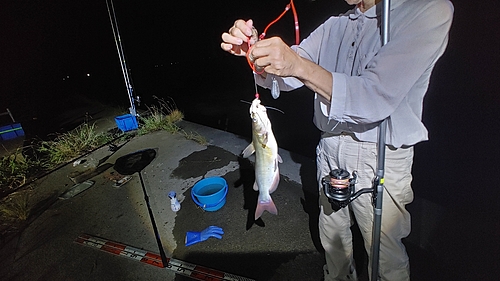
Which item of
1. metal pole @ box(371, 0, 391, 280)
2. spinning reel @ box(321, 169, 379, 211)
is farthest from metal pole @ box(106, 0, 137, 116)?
metal pole @ box(371, 0, 391, 280)

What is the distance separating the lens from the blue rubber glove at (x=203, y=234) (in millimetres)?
3215

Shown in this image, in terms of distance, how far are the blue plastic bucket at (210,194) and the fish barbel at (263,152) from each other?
1.54m

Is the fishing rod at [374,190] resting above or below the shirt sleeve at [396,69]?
below

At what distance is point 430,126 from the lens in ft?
9.61

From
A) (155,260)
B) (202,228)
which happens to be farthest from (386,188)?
(155,260)

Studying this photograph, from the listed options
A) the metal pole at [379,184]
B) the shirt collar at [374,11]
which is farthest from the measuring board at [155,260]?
the shirt collar at [374,11]

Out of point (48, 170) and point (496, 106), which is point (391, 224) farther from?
point (48, 170)

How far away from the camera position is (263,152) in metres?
1.90

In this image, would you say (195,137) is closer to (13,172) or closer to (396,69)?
(13,172)

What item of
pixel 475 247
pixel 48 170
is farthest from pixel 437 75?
pixel 48 170

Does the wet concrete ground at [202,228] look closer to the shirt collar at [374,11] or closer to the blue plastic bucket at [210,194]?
the blue plastic bucket at [210,194]

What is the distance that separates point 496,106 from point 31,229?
242 inches

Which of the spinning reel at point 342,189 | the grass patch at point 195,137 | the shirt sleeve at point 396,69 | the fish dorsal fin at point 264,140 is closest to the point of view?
the shirt sleeve at point 396,69

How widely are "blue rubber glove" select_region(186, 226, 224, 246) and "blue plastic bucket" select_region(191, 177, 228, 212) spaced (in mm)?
350
